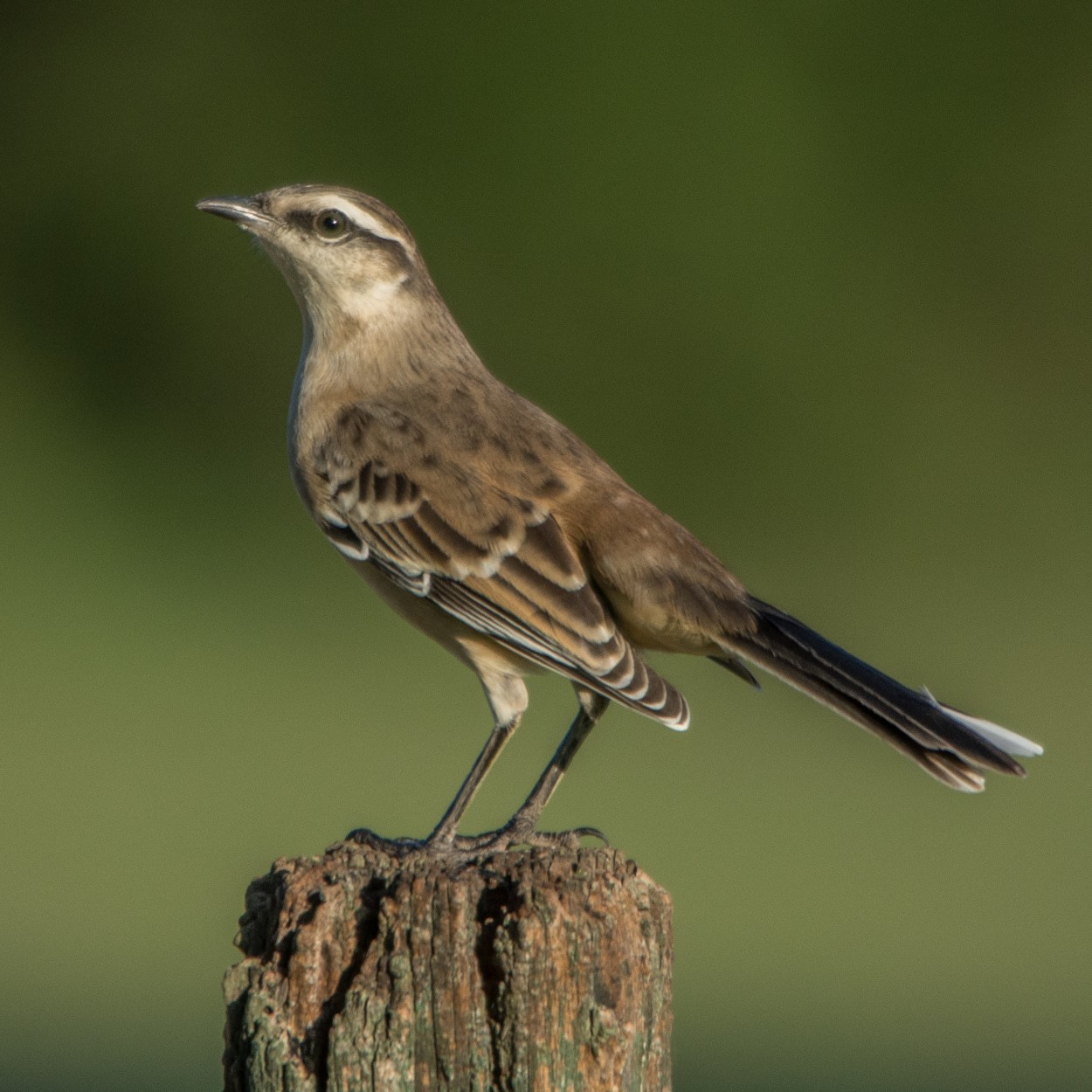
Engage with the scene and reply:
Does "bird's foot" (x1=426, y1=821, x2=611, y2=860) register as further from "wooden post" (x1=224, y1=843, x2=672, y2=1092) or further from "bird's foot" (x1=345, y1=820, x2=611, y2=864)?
"wooden post" (x1=224, y1=843, x2=672, y2=1092)

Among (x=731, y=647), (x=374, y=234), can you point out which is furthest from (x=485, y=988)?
(x=374, y=234)

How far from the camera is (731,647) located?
13.7 feet

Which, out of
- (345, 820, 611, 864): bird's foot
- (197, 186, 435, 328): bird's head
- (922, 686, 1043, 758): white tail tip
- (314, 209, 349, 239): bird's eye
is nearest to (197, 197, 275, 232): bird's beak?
(197, 186, 435, 328): bird's head

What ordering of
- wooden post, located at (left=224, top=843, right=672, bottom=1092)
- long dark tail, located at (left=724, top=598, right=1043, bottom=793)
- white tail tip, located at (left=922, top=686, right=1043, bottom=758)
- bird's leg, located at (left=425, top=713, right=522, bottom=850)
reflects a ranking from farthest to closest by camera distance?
1. bird's leg, located at (left=425, top=713, right=522, bottom=850)
2. white tail tip, located at (left=922, top=686, right=1043, bottom=758)
3. long dark tail, located at (left=724, top=598, right=1043, bottom=793)
4. wooden post, located at (left=224, top=843, right=672, bottom=1092)

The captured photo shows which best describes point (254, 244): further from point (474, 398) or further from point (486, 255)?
point (486, 255)

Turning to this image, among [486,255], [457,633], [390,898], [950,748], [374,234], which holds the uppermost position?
[486,255]

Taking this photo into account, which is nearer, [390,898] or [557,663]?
[390,898]

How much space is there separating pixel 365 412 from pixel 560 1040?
223cm

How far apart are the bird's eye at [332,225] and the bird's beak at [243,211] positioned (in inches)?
5.3

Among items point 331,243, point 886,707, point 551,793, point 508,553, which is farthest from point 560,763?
point 331,243

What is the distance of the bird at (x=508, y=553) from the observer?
3994 millimetres

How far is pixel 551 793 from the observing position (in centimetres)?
433

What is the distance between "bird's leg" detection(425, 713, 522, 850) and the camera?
406 cm

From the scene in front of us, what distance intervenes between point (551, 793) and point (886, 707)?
36.3 inches
